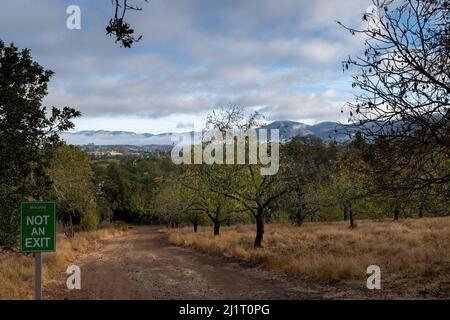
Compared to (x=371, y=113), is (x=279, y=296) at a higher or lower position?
lower

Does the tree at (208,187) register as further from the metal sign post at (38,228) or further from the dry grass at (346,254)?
the metal sign post at (38,228)

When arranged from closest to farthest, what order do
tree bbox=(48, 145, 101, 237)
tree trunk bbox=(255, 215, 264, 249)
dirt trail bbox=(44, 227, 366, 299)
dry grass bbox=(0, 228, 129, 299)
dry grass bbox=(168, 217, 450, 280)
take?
dry grass bbox=(0, 228, 129, 299), dirt trail bbox=(44, 227, 366, 299), dry grass bbox=(168, 217, 450, 280), tree trunk bbox=(255, 215, 264, 249), tree bbox=(48, 145, 101, 237)

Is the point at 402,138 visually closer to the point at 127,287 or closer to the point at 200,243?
the point at 127,287

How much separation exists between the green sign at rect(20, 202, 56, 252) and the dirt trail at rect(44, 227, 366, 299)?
17.7 feet

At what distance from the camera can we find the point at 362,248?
1938cm

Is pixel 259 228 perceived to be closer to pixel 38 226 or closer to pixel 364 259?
pixel 364 259

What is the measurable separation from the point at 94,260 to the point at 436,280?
664 inches

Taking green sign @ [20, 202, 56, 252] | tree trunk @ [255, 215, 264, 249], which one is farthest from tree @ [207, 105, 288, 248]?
green sign @ [20, 202, 56, 252]

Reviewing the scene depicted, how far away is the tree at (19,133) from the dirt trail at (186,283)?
2.77m

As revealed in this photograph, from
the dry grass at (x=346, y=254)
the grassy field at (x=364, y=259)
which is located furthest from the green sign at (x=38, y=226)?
the dry grass at (x=346, y=254)

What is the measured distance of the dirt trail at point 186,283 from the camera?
12219mm

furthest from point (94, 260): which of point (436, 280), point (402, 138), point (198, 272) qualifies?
point (402, 138)

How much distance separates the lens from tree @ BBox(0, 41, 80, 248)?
500 inches

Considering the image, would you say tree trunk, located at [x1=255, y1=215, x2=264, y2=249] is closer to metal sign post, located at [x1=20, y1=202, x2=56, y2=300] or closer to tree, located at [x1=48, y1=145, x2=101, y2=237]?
tree, located at [x1=48, y1=145, x2=101, y2=237]
